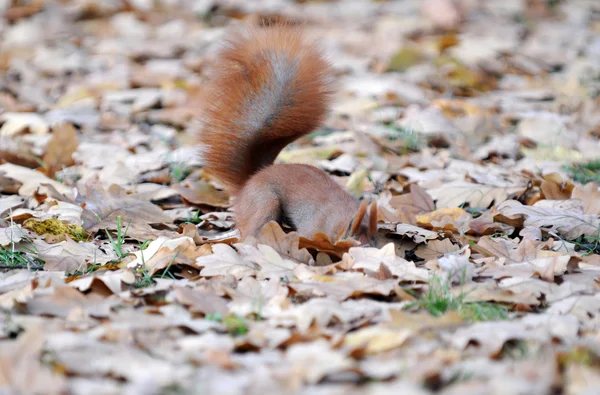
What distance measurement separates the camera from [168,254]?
2.72 metres

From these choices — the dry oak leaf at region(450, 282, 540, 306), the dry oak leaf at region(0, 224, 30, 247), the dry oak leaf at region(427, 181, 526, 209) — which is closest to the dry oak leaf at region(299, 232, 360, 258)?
the dry oak leaf at region(450, 282, 540, 306)

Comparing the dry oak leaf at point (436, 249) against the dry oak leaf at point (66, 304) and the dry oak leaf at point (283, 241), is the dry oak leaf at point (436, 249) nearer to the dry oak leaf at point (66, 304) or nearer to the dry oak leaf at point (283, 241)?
the dry oak leaf at point (283, 241)

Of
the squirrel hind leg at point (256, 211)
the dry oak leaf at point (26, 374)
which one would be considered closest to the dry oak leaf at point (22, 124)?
the squirrel hind leg at point (256, 211)

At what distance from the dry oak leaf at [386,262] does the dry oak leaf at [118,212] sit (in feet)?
2.94

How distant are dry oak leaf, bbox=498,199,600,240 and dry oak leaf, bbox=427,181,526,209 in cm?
20

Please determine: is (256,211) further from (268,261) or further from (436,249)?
(436,249)

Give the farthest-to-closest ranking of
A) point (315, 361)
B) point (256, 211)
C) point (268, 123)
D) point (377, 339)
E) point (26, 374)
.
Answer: point (268, 123)
point (256, 211)
point (377, 339)
point (315, 361)
point (26, 374)

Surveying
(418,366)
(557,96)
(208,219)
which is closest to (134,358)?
(418,366)

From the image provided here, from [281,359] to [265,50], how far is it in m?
1.68

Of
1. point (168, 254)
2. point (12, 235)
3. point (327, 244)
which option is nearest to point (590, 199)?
point (327, 244)

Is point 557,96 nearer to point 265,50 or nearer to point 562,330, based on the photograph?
point 265,50

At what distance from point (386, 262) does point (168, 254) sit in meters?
0.78

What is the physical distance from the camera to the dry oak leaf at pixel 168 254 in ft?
8.78

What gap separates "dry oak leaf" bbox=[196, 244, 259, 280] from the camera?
103 inches
